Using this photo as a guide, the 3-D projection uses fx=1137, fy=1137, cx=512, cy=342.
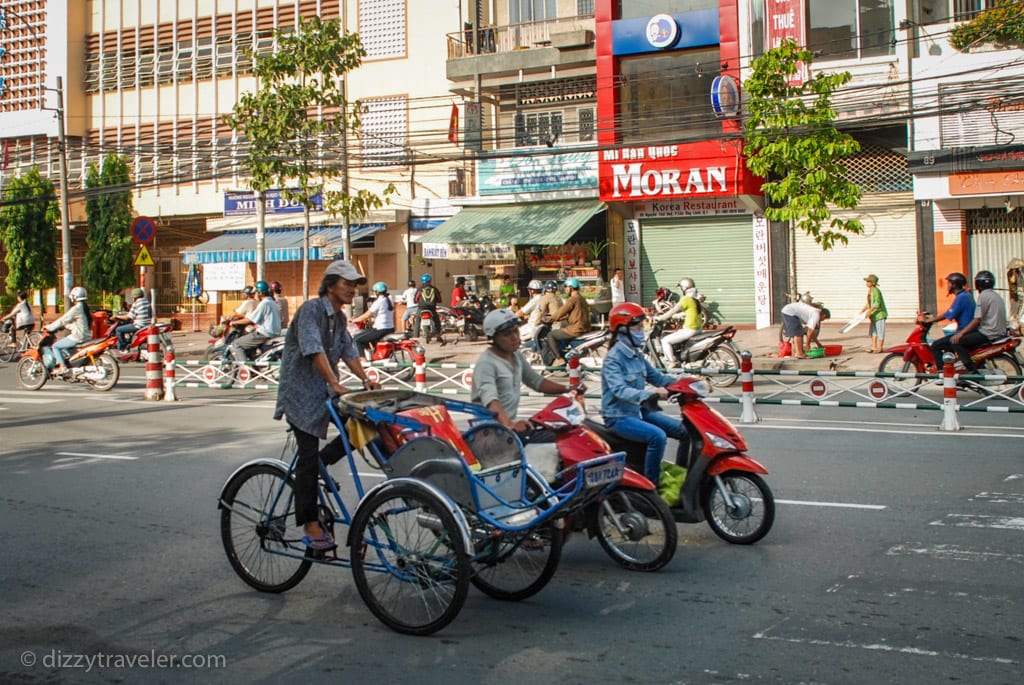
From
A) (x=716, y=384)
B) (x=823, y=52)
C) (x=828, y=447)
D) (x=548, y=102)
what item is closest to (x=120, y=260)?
(x=548, y=102)

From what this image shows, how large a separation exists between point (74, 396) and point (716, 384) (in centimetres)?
996

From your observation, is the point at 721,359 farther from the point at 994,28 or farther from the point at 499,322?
the point at 994,28

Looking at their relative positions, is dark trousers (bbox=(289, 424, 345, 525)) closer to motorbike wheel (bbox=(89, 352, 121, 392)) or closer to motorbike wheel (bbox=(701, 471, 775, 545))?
motorbike wheel (bbox=(701, 471, 775, 545))

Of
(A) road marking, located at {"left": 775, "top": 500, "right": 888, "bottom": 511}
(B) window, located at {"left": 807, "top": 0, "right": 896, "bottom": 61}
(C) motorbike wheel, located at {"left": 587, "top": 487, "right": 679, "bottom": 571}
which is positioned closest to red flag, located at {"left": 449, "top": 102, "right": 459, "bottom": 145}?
(B) window, located at {"left": 807, "top": 0, "right": 896, "bottom": 61}

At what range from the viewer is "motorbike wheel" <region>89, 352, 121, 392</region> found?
61.0 ft

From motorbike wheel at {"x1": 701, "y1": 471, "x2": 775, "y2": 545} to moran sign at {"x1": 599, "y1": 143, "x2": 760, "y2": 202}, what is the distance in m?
20.5

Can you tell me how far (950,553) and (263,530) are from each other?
163 inches

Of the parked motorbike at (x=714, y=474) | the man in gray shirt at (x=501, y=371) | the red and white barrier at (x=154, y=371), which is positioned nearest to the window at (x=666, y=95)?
the red and white barrier at (x=154, y=371)

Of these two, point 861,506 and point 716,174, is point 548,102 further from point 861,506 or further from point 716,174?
point 861,506

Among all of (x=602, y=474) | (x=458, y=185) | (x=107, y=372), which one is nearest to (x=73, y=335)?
(x=107, y=372)

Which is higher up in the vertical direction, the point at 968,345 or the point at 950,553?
the point at 968,345

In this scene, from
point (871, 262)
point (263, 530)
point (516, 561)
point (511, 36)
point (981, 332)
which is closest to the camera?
point (516, 561)

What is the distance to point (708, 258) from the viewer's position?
29438 millimetres

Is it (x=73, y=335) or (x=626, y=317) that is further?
(x=73, y=335)
